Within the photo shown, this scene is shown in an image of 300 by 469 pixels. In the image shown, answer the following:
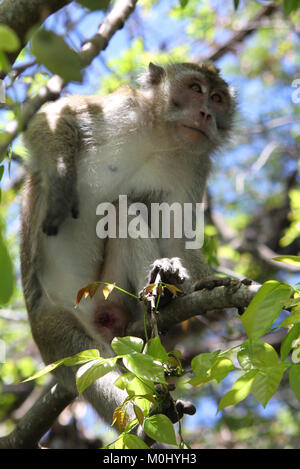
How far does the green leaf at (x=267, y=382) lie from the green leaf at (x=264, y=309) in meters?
0.17

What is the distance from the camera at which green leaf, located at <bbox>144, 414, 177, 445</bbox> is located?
2.42 m

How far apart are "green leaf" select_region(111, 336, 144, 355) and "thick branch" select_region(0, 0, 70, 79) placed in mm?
1760

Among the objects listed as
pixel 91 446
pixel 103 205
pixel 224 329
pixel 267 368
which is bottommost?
pixel 91 446

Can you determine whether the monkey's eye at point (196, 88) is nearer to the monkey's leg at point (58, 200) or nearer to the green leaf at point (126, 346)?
the monkey's leg at point (58, 200)

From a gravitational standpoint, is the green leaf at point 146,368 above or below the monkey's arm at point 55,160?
below

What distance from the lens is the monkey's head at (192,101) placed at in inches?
212

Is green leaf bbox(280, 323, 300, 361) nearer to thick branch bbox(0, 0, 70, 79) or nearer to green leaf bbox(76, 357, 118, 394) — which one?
green leaf bbox(76, 357, 118, 394)

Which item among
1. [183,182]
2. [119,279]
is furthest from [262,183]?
[119,279]

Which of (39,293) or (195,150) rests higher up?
(195,150)

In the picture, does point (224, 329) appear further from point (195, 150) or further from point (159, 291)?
point (159, 291)

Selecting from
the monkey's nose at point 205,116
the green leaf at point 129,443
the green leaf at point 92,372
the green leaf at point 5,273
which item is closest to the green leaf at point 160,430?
the green leaf at point 129,443

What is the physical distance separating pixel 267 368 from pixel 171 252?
330cm

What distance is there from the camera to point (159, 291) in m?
3.43

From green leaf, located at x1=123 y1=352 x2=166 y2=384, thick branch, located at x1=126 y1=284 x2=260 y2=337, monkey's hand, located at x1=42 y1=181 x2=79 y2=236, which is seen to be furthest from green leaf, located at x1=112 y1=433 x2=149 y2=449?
monkey's hand, located at x1=42 y1=181 x2=79 y2=236
